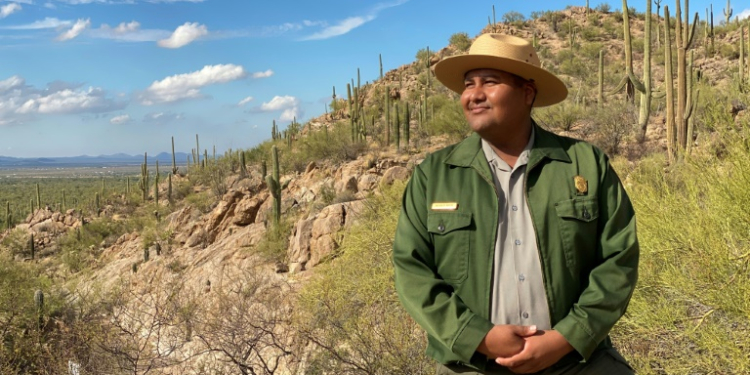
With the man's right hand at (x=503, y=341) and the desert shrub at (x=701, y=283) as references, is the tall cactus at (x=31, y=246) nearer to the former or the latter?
the desert shrub at (x=701, y=283)

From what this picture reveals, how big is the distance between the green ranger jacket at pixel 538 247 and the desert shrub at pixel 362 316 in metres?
4.32

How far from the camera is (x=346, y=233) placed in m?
10.8

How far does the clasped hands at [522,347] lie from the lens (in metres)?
1.67

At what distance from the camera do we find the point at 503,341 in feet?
5.51

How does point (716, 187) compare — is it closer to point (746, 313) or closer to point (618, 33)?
point (746, 313)

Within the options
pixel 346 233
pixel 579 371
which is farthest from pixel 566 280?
pixel 346 233

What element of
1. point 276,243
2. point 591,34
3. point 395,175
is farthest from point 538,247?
point 591,34

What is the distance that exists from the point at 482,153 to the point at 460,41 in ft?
126

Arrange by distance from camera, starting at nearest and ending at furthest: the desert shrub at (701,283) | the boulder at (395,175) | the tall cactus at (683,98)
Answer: the desert shrub at (701,283) → the tall cactus at (683,98) → the boulder at (395,175)

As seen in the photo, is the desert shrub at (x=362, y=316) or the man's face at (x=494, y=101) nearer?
the man's face at (x=494, y=101)

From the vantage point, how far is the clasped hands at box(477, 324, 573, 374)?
65.9 inches

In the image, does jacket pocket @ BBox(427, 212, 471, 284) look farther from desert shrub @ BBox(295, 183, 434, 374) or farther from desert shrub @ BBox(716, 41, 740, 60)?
desert shrub @ BBox(716, 41, 740, 60)

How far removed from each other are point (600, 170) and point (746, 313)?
277cm

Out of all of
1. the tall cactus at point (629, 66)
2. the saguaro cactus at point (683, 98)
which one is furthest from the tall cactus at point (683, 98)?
the tall cactus at point (629, 66)
